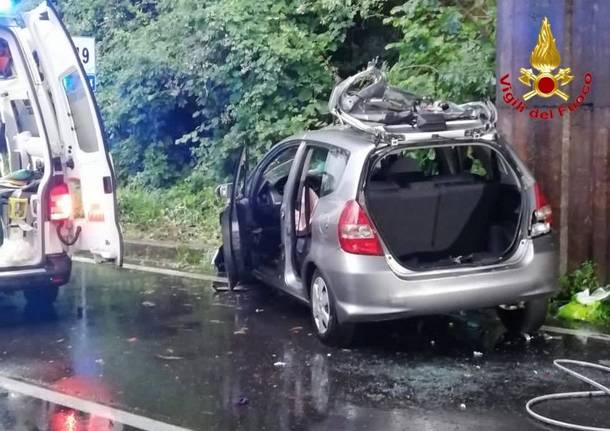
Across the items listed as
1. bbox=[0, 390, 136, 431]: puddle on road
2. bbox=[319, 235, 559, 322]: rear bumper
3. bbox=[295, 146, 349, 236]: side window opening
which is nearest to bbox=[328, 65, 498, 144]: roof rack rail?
bbox=[295, 146, 349, 236]: side window opening

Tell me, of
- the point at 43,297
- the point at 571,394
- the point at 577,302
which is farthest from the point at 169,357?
the point at 577,302

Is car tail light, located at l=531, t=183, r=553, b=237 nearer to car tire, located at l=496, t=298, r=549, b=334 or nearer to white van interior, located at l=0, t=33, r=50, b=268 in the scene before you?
car tire, located at l=496, t=298, r=549, b=334

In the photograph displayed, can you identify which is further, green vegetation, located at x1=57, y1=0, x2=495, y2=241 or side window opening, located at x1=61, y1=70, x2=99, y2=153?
green vegetation, located at x1=57, y1=0, x2=495, y2=241

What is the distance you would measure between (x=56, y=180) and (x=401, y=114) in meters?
3.04

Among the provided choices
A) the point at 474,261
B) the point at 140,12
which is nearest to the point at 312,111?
the point at 140,12

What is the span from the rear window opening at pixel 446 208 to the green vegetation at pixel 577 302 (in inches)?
45.1

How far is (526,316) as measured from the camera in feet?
24.4

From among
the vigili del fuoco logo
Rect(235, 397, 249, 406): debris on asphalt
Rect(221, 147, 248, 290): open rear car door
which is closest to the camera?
Rect(235, 397, 249, 406): debris on asphalt

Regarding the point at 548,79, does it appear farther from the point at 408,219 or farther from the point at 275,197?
the point at 275,197

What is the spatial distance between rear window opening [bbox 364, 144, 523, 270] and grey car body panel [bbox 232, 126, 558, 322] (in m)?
0.22

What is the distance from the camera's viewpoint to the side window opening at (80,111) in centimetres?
825

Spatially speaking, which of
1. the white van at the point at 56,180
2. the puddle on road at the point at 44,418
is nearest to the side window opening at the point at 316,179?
the white van at the point at 56,180

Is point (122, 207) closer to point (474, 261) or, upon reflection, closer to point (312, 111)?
point (312, 111)

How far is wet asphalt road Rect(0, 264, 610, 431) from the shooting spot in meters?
5.86
